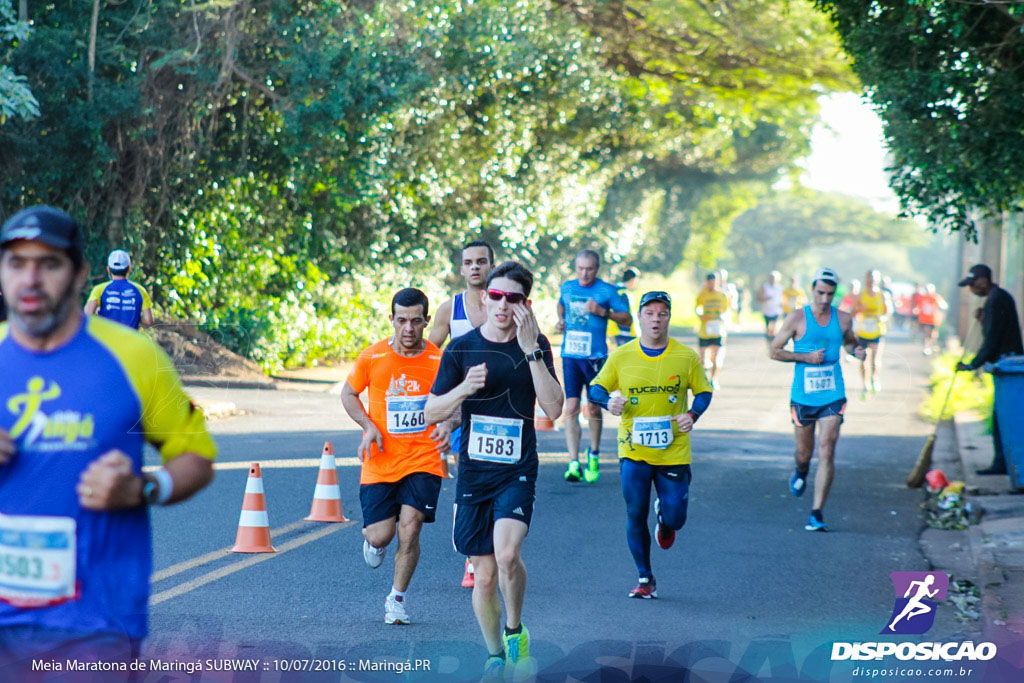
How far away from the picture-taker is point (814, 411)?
9836mm

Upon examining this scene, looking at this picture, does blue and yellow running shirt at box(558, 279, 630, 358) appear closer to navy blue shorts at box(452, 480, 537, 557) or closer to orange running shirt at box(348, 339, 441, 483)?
orange running shirt at box(348, 339, 441, 483)

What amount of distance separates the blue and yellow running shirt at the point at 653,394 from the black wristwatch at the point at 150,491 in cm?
457

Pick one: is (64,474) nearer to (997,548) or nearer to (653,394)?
(653,394)

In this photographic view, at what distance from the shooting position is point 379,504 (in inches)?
261

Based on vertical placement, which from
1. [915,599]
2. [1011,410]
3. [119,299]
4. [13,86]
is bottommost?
[915,599]

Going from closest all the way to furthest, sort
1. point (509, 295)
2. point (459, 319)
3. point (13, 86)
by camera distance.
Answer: point (509, 295) < point (459, 319) < point (13, 86)

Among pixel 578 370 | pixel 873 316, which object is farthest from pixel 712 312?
pixel 578 370

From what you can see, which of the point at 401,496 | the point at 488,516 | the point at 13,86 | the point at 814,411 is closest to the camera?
the point at 488,516

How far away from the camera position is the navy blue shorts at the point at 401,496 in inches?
259

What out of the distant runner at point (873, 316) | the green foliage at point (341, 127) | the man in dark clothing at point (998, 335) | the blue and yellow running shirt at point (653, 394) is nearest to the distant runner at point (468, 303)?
the blue and yellow running shirt at point (653, 394)

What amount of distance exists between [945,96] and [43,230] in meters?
9.39

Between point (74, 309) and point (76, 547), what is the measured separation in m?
0.54

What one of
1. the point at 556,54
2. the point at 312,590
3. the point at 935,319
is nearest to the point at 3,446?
the point at 312,590

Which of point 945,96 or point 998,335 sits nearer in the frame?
point 945,96
